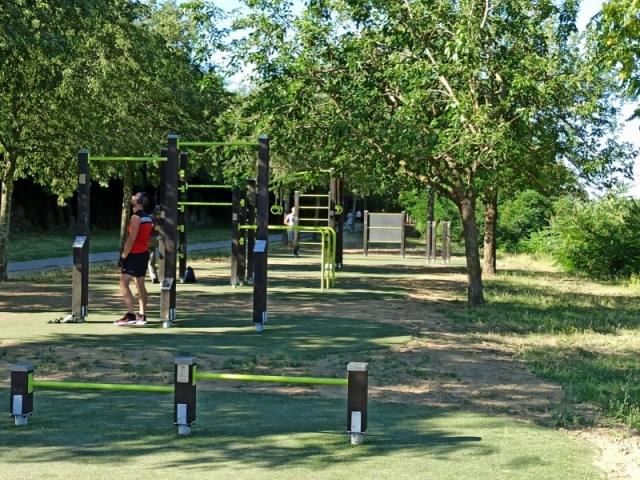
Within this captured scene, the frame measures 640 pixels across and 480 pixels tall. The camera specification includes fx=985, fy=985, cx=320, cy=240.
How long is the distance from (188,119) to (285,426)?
1825 centimetres

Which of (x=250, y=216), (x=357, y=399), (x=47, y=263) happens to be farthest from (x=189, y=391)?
(x=47, y=263)

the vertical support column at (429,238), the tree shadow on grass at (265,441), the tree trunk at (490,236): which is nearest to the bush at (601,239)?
the tree trunk at (490,236)

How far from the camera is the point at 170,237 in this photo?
13.3 m

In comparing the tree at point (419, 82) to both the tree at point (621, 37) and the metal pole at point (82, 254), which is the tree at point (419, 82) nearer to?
the tree at point (621, 37)

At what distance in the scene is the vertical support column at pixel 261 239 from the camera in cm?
1293

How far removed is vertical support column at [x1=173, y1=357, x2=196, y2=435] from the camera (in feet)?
21.9

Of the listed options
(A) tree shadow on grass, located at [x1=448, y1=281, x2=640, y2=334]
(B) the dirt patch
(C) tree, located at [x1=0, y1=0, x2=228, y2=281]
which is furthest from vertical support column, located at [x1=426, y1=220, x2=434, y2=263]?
(B) the dirt patch

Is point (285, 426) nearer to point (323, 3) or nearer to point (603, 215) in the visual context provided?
point (323, 3)

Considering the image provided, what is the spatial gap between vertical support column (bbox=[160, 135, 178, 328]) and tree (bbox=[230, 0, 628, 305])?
10.7ft

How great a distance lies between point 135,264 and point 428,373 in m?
5.01

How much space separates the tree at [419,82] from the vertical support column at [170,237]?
3266mm

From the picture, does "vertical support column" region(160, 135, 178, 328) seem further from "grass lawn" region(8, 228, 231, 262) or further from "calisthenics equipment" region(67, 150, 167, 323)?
"grass lawn" region(8, 228, 231, 262)

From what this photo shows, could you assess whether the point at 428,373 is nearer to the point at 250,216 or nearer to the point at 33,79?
the point at 33,79

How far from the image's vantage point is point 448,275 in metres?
26.1
